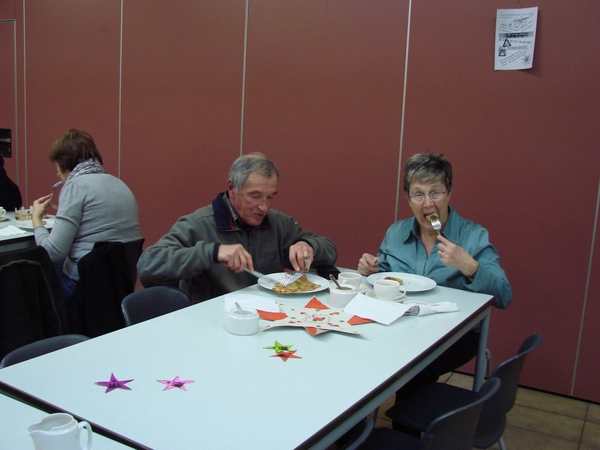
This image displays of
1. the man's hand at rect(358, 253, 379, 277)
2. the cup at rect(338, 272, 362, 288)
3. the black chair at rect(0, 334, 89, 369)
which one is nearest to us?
the black chair at rect(0, 334, 89, 369)

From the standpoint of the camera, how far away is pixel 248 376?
1284 millimetres

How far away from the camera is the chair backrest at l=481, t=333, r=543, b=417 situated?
1554 mm

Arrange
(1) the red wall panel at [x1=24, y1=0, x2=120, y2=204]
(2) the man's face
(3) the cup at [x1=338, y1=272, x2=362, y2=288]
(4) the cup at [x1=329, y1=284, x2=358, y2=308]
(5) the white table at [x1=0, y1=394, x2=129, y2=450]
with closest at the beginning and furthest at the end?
(5) the white table at [x1=0, y1=394, x2=129, y2=450]
(4) the cup at [x1=329, y1=284, x2=358, y2=308]
(3) the cup at [x1=338, y1=272, x2=362, y2=288]
(2) the man's face
(1) the red wall panel at [x1=24, y1=0, x2=120, y2=204]

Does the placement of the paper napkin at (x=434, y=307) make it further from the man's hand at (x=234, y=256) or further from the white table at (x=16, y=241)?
the white table at (x=16, y=241)

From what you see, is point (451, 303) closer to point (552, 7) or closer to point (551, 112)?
point (551, 112)

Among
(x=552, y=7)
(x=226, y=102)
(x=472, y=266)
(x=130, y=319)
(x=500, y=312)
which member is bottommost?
(x=500, y=312)

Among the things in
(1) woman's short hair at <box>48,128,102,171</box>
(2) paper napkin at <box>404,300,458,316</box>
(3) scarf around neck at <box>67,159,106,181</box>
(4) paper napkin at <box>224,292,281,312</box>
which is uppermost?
(1) woman's short hair at <box>48,128,102,171</box>

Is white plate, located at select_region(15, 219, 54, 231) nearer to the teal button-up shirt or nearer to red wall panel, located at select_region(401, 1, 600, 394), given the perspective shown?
the teal button-up shirt

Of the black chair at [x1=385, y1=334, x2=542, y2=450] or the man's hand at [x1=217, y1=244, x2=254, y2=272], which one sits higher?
the man's hand at [x1=217, y1=244, x2=254, y2=272]

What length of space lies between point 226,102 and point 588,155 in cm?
237

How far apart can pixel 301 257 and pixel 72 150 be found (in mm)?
1592

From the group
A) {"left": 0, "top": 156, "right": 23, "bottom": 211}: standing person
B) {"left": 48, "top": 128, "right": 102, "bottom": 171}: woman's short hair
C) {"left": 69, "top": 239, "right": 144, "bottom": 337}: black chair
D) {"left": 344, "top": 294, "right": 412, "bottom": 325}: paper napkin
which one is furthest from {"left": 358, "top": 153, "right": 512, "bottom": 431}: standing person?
{"left": 0, "top": 156, "right": 23, "bottom": 211}: standing person

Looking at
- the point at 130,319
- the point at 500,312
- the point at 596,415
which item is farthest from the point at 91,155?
the point at 596,415

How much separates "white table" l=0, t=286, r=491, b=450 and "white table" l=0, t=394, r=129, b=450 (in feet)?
0.13
